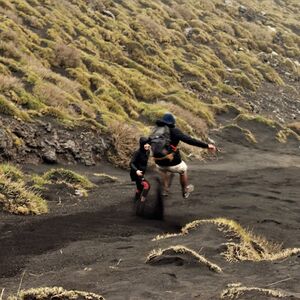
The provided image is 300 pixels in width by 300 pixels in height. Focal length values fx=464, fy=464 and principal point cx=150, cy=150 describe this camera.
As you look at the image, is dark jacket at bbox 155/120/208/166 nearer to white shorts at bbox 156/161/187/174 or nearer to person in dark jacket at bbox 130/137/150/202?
white shorts at bbox 156/161/187/174

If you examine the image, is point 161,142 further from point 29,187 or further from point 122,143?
point 122,143

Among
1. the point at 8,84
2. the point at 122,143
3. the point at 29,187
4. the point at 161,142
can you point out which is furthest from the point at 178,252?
the point at 8,84

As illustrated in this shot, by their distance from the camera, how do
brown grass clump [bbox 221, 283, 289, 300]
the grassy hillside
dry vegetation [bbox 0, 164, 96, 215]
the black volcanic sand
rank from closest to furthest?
brown grass clump [bbox 221, 283, 289, 300] < the black volcanic sand < dry vegetation [bbox 0, 164, 96, 215] < the grassy hillside

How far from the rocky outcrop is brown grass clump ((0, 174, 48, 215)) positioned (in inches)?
149

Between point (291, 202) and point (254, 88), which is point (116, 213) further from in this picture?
point (254, 88)

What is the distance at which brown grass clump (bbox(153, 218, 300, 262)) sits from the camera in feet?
22.9

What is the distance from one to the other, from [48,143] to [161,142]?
20.8 feet

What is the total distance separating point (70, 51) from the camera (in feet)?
88.7

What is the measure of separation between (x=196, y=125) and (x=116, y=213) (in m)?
15.5

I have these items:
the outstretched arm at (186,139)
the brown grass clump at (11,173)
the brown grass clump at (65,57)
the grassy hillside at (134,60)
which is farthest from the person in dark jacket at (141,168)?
the brown grass clump at (65,57)

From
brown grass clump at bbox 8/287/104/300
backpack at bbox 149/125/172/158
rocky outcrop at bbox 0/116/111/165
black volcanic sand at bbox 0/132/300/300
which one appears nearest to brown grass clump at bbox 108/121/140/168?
rocky outcrop at bbox 0/116/111/165

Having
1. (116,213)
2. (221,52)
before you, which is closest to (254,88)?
(221,52)

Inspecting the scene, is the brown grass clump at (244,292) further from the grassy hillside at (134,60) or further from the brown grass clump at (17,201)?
the grassy hillside at (134,60)

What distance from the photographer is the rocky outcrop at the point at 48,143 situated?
13.9 m
